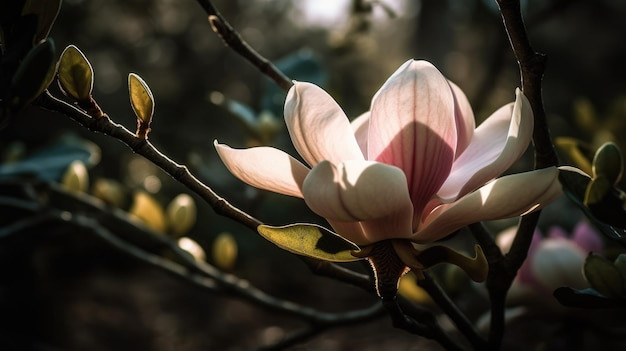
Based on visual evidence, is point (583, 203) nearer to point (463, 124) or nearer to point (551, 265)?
point (463, 124)

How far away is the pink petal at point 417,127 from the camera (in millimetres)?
358

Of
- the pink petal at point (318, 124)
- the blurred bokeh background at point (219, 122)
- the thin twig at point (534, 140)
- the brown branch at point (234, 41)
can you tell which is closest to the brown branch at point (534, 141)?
the thin twig at point (534, 140)

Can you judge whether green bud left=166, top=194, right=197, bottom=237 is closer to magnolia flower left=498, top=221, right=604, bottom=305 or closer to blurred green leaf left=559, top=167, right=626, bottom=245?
magnolia flower left=498, top=221, right=604, bottom=305

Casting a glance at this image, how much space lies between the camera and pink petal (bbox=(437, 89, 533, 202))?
34 centimetres

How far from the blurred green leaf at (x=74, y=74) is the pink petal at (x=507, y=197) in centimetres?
21

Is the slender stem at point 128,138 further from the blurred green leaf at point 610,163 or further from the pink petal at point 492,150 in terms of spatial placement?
the blurred green leaf at point 610,163

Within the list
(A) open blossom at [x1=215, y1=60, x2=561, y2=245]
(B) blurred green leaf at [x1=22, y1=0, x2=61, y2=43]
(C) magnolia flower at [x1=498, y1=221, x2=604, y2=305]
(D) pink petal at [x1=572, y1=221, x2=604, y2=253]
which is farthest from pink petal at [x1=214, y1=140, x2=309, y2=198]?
(D) pink petal at [x1=572, y1=221, x2=604, y2=253]

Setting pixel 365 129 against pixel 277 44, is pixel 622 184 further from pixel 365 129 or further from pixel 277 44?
pixel 277 44

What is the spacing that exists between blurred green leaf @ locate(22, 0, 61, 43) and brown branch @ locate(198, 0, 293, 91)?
139 millimetres

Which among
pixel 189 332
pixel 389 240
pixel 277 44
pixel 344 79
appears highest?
pixel 277 44

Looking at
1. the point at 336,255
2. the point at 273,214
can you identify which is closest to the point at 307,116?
the point at 336,255

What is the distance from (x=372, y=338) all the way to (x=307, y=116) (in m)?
1.15

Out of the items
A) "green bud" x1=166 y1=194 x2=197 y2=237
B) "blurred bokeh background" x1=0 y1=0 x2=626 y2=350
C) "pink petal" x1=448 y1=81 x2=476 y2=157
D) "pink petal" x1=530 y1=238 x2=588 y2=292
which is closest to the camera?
"pink petal" x1=448 y1=81 x2=476 y2=157

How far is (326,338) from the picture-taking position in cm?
148
